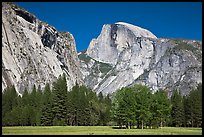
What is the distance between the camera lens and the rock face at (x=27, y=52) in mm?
138000

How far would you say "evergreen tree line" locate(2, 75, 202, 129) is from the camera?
64125mm

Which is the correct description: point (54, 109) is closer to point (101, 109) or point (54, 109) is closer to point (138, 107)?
point (101, 109)

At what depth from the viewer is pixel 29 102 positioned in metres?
86.4

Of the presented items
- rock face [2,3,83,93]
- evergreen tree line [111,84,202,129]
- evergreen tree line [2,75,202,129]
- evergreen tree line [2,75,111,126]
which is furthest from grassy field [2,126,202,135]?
rock face [2,3,83,93]

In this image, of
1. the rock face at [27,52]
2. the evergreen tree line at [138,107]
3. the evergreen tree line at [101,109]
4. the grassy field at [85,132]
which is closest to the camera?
the grassy field at [85,132]

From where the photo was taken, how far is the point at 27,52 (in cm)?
15150

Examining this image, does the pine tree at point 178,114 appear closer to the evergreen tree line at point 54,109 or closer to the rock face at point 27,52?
the evergreen tree line at point 54,109

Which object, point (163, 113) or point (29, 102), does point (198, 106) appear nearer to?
point (163, 113)

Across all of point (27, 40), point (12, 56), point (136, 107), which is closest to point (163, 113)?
point (136, 107)

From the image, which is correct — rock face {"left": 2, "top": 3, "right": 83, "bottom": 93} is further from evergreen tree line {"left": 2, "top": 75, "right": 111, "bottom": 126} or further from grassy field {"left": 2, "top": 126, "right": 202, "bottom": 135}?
grassy field {"left": 2, "top": 126, "right": 202, "bottom": 135}

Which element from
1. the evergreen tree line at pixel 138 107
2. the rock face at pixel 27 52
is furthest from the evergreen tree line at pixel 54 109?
the rock face at pixel 27 52

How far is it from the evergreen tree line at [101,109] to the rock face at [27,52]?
149 ft

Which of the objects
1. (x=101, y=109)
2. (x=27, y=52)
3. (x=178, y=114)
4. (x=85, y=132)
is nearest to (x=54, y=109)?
(x=101, y=109)

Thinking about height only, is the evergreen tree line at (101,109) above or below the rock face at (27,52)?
below
